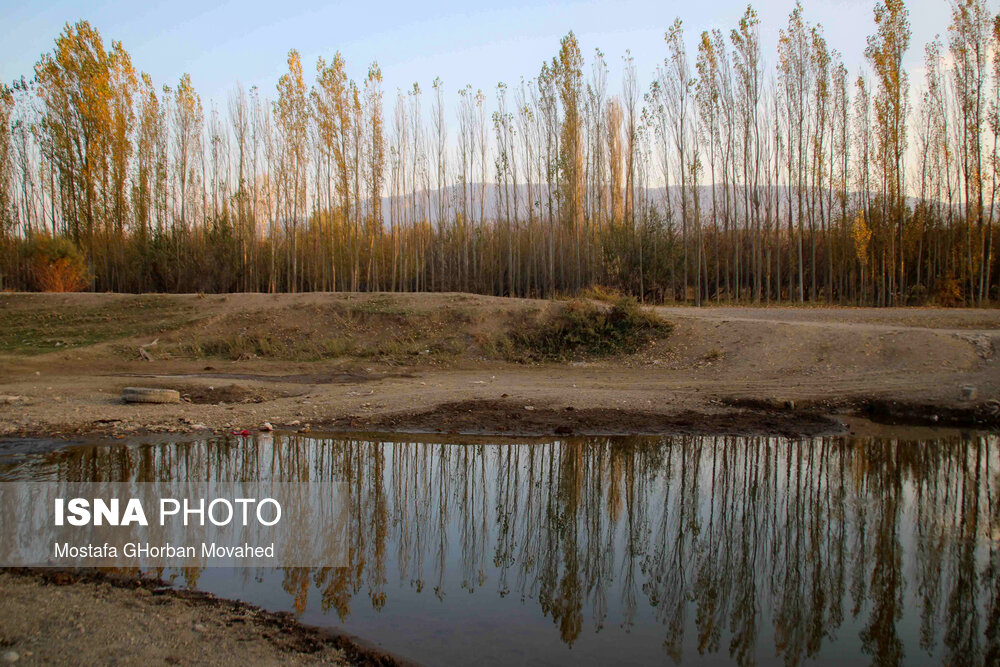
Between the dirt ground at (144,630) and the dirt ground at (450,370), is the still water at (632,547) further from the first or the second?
the dirt ground at (450,370)

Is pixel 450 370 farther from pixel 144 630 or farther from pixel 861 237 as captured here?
pixel 861 237

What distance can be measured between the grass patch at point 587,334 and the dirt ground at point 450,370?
408mm

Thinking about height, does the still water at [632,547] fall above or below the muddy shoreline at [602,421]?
below

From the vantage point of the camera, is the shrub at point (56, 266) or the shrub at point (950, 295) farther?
the shrub at point (56, 266)

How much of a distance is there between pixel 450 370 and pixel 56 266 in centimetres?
1793

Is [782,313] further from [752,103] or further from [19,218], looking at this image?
[19,218]

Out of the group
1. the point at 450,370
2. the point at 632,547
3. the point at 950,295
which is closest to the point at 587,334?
the point at 450,370

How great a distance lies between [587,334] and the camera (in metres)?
15.9

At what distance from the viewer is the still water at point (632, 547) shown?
4.00m

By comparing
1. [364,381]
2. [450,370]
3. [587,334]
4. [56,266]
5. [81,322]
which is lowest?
[364,381]

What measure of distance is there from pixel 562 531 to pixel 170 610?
301 centimetres

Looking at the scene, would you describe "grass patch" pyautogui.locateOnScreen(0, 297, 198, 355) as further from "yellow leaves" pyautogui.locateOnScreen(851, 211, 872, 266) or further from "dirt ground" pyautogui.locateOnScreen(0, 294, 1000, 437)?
"yellow leaves" pyautogui.locateOnScreen(851, 211, 872, 266)

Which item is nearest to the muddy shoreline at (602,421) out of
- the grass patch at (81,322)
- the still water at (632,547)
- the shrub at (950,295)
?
the still water at (632,547)

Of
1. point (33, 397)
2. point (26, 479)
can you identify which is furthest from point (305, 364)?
point (26, 479)
